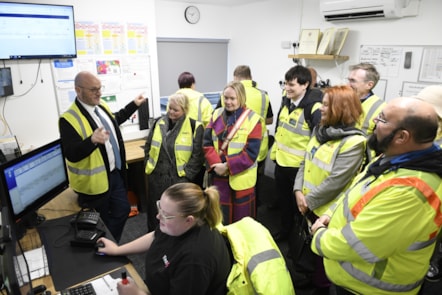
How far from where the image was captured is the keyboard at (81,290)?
1267 mm

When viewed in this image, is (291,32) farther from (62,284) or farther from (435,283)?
(62,284)

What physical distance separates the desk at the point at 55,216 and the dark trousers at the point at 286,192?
1.56 m

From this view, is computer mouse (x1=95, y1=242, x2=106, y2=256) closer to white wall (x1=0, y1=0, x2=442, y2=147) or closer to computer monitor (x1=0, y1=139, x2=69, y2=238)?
computer monitor (x1=0, y1=139, x2=69, y2=238)

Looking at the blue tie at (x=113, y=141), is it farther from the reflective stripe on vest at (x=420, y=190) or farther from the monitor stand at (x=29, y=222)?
the reflective stripe on vest at (x=420, y=190)

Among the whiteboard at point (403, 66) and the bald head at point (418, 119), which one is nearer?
the bald head at point (418, 119)

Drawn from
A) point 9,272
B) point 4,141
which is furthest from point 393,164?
point 4,141

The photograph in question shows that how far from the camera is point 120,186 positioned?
2.34 meters

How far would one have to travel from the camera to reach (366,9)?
9.50ft

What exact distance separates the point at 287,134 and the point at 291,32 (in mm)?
1870

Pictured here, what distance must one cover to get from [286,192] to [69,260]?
5.99ft

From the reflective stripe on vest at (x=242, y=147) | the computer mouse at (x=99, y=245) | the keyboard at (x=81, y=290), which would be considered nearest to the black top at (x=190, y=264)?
the keyboard at (x=81, y=290)

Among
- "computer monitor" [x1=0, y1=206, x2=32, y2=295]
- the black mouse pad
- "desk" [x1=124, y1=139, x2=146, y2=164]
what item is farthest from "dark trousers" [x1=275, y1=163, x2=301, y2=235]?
"computer monitor" [x1=0, y1=206, x2=32, y2=295]

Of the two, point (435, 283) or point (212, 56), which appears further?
point (212, 56)

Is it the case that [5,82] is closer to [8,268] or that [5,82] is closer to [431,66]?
[8,268]
